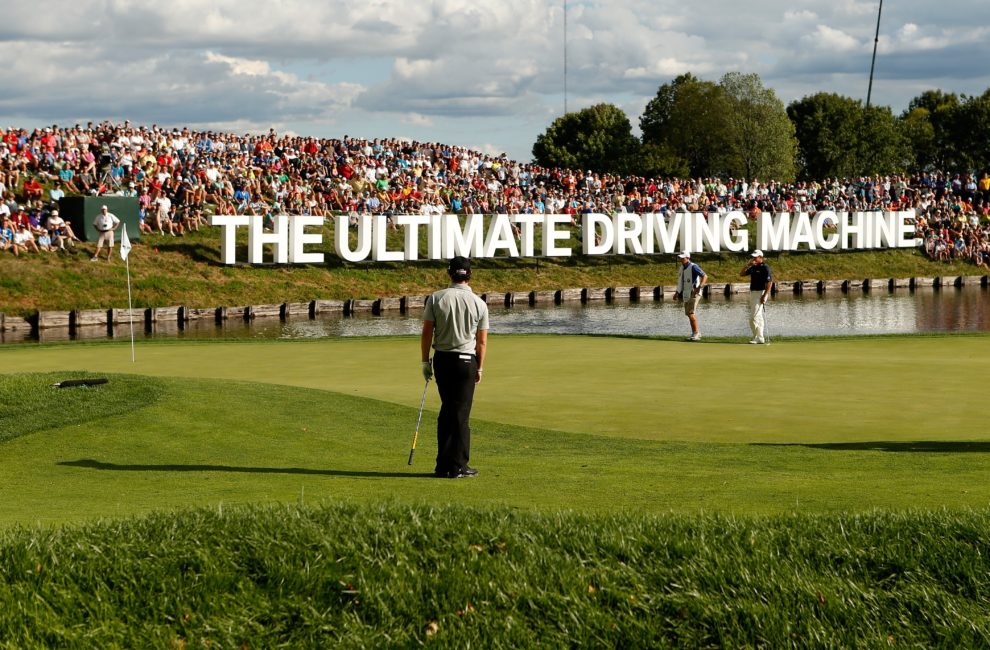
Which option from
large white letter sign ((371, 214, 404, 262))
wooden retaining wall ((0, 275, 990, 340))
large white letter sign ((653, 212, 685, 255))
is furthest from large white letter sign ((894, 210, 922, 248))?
large white letter sign ((371, 214, 404, 262))

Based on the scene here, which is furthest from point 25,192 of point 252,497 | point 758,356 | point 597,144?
point 597,144

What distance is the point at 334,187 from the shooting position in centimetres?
5769

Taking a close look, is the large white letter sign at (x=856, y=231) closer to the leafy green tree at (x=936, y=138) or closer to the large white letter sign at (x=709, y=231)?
the large white letter sign at (x=709, y=231)

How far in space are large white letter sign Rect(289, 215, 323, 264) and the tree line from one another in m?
58.0

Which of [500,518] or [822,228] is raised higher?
[822,228]

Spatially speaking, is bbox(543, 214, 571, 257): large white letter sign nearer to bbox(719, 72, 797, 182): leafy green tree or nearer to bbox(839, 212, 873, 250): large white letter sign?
bbox(839, 212, 873, 250): large white letter sign

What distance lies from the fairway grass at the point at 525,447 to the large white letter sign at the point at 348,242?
3288 cm

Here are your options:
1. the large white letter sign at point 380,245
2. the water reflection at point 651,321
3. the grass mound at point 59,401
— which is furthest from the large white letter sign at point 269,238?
the grass mound at point 59,401

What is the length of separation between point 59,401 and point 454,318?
6.22m

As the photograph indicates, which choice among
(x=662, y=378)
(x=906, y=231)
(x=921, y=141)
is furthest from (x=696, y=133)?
(x=662, y=378)

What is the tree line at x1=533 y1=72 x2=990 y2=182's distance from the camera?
347 feet

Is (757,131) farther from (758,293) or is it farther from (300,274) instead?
(758,293)

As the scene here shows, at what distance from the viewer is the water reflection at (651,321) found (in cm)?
4200

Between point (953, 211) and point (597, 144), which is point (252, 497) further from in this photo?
point (597, 144)
